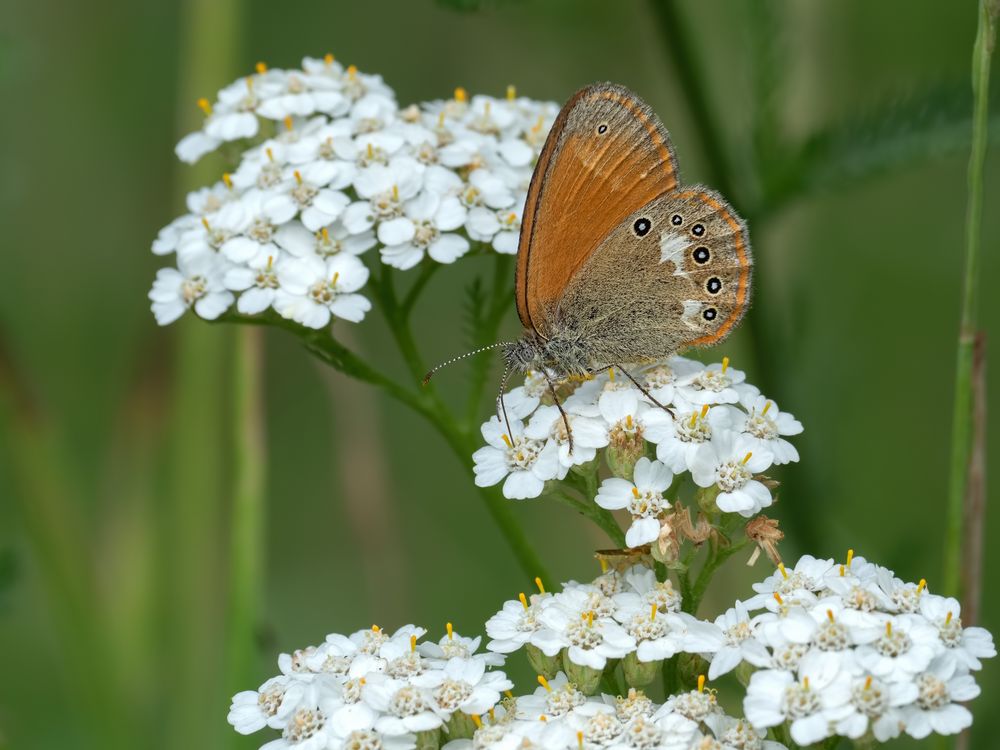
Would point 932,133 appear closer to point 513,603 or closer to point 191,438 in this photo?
point 513,603

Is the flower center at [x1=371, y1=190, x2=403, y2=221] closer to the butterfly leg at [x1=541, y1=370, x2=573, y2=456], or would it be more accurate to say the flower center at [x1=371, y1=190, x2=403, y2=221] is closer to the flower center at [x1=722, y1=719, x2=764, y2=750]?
the butterfly leg at [x1=541, y1=370, x2=573, y2=456]

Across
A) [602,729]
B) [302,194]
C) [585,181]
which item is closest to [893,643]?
[602,729]

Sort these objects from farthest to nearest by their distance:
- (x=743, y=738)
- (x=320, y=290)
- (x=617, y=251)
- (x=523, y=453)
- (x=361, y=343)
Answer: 1. (x=361, y=343)
2. (x=617, y=251)
3. (x=320, y=290)
4. (x=523, y=453)
5. (x=743, y=738)

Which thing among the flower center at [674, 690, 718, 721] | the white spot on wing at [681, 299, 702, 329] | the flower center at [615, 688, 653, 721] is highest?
the white spot on wing at [681, 299, 702, 329]

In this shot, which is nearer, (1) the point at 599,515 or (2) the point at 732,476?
(2) the point at 732,476

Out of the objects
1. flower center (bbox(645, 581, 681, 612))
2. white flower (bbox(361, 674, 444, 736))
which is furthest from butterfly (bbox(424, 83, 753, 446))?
white flower (bbox(361, 674, 444, 736))

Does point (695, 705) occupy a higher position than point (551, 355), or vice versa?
point (551, 355)

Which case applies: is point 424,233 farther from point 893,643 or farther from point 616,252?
point 893,643

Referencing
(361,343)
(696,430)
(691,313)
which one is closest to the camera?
(696,430)
